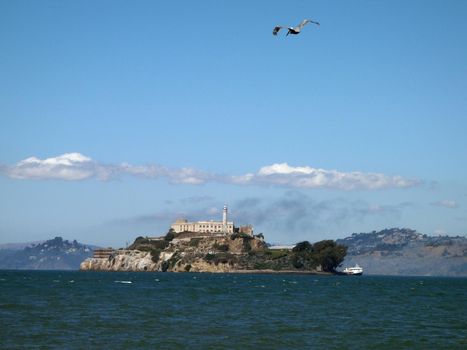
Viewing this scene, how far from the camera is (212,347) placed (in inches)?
1937

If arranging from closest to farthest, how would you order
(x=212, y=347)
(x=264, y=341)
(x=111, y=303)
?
(x=212, y=347) < (x=264, y=341) < (x=111, y=303)

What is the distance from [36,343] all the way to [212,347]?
1167cm

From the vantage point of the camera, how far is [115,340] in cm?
5188

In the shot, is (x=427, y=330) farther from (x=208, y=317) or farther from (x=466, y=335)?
(x=208, y=317)

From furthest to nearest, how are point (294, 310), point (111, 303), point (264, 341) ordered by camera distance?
point (111, 303) < point (294, 310) < point (264, 341)

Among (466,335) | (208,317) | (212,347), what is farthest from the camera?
(208,317)

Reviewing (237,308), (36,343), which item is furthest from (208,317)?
(36,343)

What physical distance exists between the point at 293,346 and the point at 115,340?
12248 mm

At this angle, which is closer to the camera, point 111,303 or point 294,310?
point 294,310

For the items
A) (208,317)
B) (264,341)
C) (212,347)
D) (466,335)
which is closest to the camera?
(212,347)

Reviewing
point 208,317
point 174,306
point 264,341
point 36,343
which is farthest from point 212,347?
point 174,306

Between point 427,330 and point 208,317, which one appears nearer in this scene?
point 427,330

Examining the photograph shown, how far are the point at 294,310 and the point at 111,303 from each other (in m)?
21.4

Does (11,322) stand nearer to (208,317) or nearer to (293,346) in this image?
(208,317)
